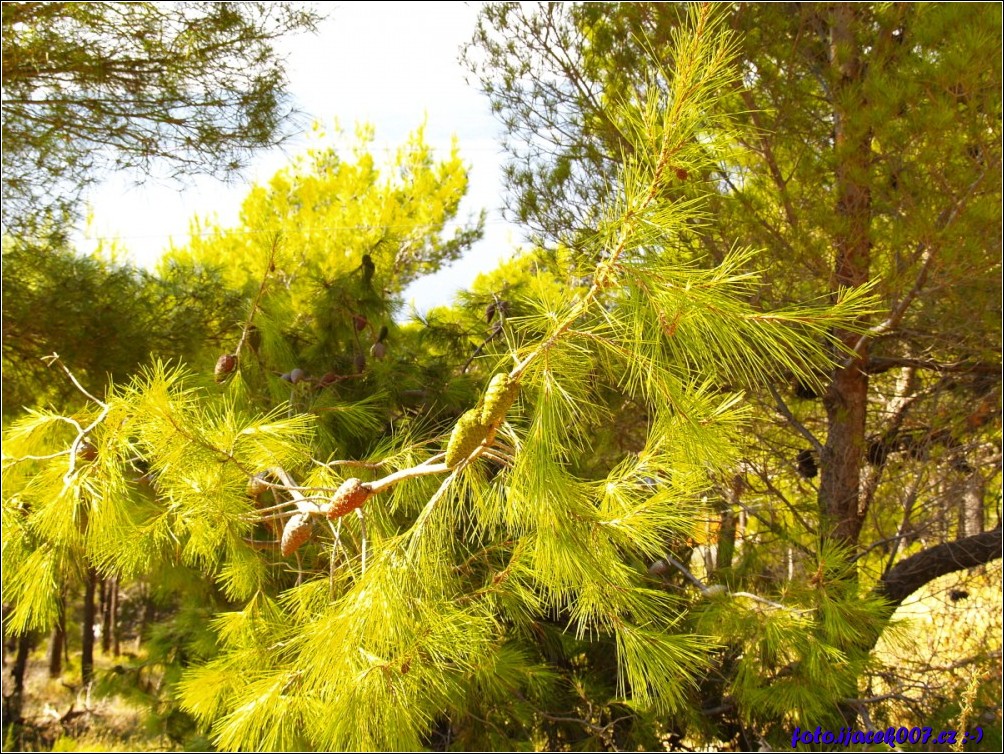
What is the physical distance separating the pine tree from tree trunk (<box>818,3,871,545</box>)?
2.76 ft

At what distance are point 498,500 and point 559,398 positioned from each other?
0.19 m

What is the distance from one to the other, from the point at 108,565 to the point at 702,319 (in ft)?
3.85

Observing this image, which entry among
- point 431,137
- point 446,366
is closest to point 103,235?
point 431,137

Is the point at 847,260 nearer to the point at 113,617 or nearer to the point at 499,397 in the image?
the point at 499,397

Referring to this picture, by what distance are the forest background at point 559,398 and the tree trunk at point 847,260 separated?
17 millimetres

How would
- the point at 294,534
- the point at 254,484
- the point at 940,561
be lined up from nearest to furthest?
1. the point at 294,534
2. the point at 254,484
3. the point at 940,561

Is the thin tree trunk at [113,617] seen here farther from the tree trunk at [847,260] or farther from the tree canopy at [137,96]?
the tree trunk at [847,260]

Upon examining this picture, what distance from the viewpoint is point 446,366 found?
2.21 metres

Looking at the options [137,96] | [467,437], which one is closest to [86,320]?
[137,96]

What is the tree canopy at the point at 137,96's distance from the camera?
2.95 metres

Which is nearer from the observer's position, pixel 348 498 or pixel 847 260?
pixel 348 498

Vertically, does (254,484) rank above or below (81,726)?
above

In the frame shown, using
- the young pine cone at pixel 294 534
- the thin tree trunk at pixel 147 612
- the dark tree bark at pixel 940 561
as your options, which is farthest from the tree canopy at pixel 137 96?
the thin tree trunk at pixel 147 612

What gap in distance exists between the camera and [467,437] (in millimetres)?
857
